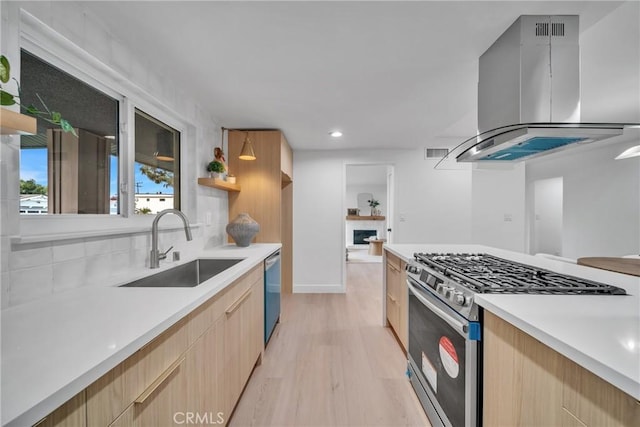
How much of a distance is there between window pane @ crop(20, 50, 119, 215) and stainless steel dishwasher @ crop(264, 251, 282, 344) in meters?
1.22

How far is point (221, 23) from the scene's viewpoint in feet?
4.63

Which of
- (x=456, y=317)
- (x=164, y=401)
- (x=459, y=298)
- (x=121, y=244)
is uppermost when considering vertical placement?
(x=121, y=244)

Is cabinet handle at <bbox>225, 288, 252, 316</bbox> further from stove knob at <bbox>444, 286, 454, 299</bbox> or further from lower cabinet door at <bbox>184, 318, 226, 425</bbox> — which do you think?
stove knob at <bbox>444, 286, 454, 299</bbox>

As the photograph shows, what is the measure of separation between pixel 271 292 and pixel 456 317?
1.70 m

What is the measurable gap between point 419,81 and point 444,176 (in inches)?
102

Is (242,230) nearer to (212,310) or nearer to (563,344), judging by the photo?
(212,310)

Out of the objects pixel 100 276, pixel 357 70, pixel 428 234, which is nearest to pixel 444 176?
pixel 428 234

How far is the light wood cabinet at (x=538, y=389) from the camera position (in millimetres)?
623

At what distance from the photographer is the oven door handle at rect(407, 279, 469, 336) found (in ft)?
3.83

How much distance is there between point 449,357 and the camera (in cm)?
130

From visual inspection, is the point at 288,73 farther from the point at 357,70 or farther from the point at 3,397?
the point at 3,397

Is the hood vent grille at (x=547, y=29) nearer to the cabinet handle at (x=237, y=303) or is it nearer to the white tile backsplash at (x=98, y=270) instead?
the cabinet handle at (x=237, y=303)

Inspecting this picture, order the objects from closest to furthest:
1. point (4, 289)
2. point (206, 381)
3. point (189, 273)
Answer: point (4, 289) < point (206, 381) < point (189, 273)

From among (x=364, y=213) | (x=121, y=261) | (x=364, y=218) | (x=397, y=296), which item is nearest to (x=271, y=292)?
(x=397, y=296)
